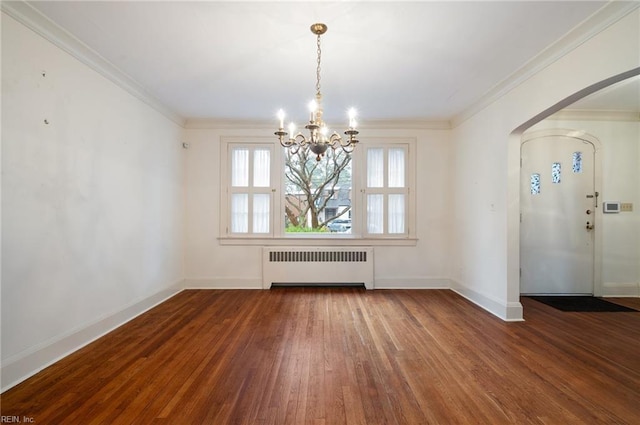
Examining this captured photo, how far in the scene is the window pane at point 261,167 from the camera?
4684 mm

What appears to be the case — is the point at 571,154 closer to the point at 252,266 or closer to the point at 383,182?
the point at 383,182

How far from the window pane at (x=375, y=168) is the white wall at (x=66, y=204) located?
326 cm

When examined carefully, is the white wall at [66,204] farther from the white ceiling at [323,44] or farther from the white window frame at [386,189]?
the white window frame at [386,189]

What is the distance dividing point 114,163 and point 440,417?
3.72m

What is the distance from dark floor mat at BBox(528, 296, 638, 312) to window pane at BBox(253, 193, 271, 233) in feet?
14.1

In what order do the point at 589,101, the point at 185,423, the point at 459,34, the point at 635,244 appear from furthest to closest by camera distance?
the point at 635,244, the point at 589,101, the point at 459,34, the point at 185,423

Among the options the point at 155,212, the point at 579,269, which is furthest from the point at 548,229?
→ the point at 155,212

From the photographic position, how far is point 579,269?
4168 millimetres

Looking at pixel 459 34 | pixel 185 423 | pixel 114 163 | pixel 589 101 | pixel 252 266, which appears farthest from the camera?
pixel 252 266

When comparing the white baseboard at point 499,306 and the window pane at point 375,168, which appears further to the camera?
the window pane at point 375,168

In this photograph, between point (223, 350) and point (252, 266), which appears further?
point (252, 266)

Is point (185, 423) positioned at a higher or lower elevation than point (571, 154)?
lower

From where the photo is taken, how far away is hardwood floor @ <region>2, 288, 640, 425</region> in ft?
5.72

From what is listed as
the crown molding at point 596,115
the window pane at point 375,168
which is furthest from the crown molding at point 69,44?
the crown molding at point 596,115
